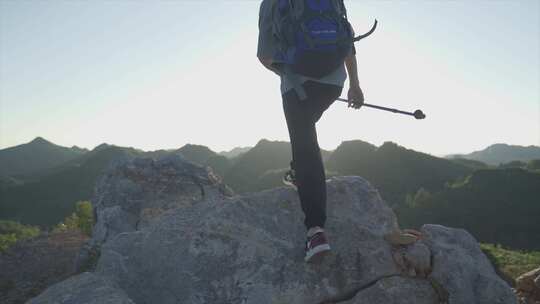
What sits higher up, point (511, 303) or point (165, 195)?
point (165, 195)

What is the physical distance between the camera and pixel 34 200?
104438 millimetres

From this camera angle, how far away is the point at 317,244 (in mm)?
4633

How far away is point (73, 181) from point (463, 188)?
3857 inches

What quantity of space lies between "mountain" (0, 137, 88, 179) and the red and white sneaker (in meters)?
171

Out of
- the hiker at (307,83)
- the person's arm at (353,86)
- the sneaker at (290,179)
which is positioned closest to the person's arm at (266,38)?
the hiker at (307,83)

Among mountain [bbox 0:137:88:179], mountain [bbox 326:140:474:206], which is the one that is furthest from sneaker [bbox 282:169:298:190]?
mountain [bbox 0:137:88:179]

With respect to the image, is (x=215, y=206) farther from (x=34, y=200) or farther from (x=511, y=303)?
(x=34, y=200)

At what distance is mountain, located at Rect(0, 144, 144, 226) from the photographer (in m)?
Answer: 96.1

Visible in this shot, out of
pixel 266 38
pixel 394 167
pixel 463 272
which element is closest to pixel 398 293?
pixel 463 272

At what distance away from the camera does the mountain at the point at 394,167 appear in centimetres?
10675

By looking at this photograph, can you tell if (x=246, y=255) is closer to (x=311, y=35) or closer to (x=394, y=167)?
(x=311, y=35)

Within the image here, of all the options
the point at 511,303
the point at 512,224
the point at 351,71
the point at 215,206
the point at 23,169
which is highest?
the point at 23,169

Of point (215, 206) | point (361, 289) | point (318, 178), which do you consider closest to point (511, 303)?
point (361, 289)

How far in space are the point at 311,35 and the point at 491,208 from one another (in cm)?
8891
